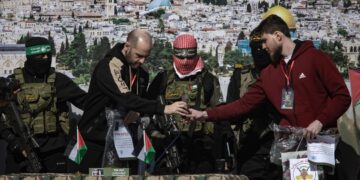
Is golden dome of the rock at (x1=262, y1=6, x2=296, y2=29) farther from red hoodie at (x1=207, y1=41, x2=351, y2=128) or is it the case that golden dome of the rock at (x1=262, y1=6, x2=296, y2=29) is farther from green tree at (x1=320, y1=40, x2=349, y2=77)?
red hoodie at (x1=207, y1=41, x2=351, y2=128)

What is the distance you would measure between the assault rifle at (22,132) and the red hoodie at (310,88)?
2.03m

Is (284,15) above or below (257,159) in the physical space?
above

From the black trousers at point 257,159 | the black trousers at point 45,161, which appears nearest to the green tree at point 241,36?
the black trousers at point 257,159

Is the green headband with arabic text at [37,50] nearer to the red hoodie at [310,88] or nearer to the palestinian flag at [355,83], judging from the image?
the red hoodie at [310,88]

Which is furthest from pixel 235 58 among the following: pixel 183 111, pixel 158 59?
pixel 183 111

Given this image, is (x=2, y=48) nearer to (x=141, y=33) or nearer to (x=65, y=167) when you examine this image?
(x=65, y=167)

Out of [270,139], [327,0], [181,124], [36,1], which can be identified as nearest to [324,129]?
[270,139]

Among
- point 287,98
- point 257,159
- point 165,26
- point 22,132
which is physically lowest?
point 257,159

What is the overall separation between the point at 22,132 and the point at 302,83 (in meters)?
2.41

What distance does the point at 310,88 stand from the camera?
18.0ft

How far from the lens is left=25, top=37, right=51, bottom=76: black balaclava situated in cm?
661

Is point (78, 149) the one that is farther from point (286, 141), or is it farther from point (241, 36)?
point (241, 36)

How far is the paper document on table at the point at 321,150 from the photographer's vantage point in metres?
5.33

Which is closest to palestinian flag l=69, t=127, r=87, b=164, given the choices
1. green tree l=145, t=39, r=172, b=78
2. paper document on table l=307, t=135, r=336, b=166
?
green tree l=145, t=39, r=172, b=78
